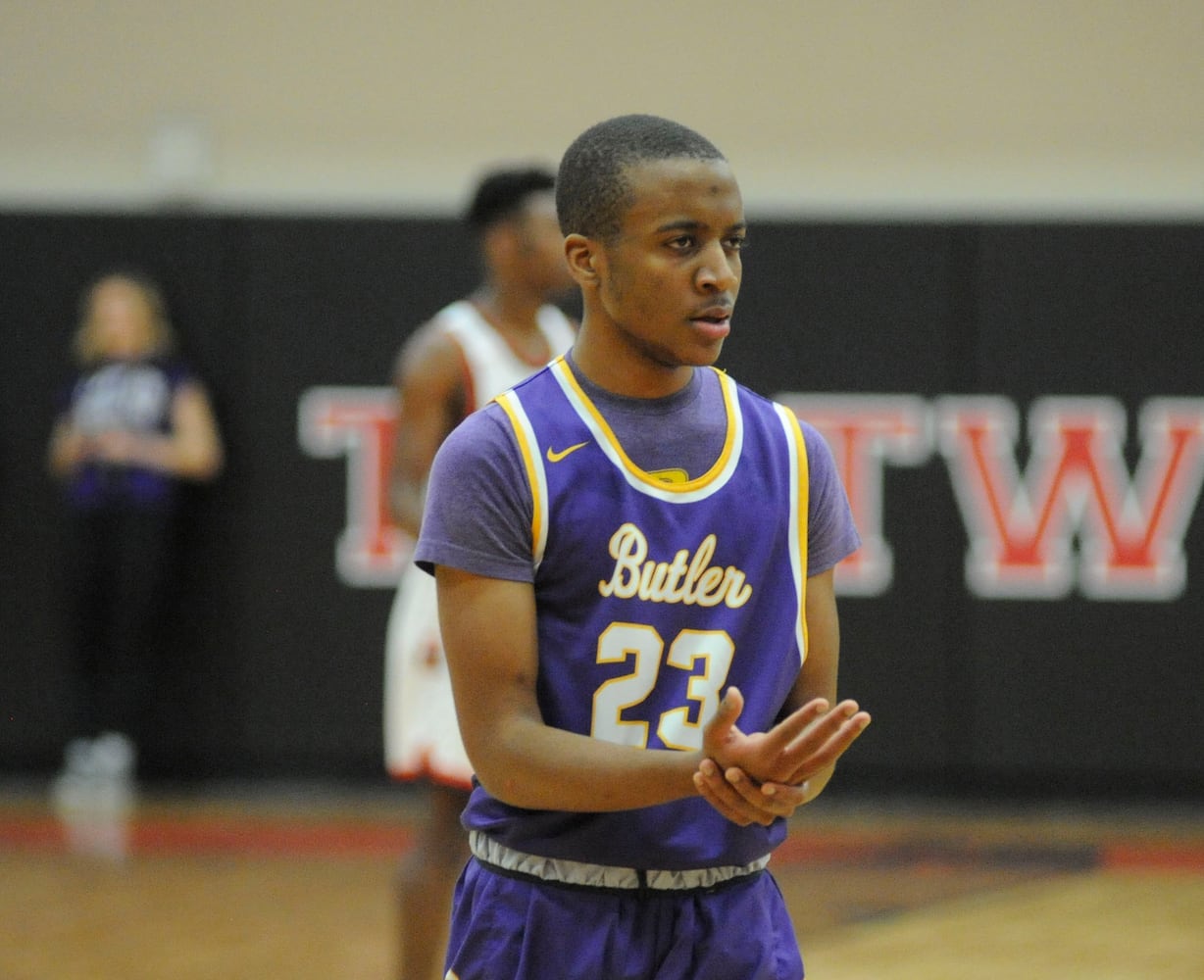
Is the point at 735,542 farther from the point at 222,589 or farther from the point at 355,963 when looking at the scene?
the point at 222,589

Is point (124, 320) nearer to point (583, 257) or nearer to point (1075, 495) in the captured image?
point (1075, 495)

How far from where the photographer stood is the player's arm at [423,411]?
3.70 meters

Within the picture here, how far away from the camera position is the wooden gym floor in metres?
4.55

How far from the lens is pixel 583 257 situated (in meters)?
2.06

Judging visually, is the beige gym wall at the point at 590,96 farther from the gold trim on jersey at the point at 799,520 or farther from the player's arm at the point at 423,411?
the gold trim on jersey at the point at 799,520

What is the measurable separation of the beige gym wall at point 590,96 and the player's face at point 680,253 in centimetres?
494

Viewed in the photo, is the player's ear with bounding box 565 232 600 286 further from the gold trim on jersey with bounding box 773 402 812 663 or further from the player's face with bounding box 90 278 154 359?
the player's face with bounding box 90 278 154 359

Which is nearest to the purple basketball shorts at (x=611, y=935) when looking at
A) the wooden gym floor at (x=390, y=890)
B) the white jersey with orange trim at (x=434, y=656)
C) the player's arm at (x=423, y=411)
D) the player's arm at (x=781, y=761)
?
the player's arm at (x=781, y=761)

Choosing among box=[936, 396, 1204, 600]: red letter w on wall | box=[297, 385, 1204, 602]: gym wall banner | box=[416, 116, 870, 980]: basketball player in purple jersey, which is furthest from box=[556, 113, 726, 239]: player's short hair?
box=[936, 396, 1204, 600]: red letter w on wall

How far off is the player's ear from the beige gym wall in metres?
4.88

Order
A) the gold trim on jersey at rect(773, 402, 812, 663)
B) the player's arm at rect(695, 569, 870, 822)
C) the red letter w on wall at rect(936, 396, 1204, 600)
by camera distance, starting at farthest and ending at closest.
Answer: the red letter w on wall at rect(936, 396, 1204, 600) → the gold trim on jersey at rect(773, 402, 812, 663) → the player's arm at rect(695, 569, 870, 822)

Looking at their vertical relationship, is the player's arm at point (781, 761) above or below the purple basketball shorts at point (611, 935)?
above

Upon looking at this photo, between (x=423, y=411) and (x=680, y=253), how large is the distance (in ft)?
5.93

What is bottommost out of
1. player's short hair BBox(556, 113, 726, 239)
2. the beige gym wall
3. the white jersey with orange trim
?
the white jersey with orange trim
